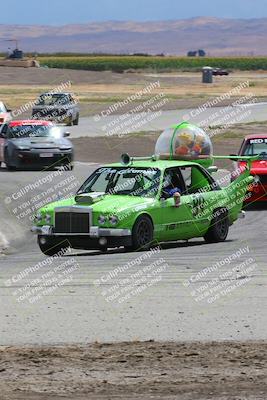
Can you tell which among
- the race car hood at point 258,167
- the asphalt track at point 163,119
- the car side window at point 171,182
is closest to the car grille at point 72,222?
the car side window at point 171,182

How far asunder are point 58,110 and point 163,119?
5024mm

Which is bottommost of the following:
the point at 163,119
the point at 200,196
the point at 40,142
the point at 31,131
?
the point at 163,119

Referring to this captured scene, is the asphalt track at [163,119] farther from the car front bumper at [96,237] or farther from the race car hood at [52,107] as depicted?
the car front bumper at [96,237]

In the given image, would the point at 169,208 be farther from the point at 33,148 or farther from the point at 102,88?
the point at 102,88

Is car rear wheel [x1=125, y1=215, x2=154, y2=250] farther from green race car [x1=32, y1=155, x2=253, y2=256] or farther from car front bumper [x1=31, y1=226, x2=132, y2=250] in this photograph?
car front bumper [x1=31, y1=226, x2=132, y2=250]

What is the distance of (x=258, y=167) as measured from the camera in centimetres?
2414

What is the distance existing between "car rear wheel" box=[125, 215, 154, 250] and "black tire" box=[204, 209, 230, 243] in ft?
5.68

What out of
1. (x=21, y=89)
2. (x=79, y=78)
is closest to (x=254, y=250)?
(x=21, y=89)

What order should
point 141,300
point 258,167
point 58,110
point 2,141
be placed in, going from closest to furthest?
point 141,300 → point 258,167 → point 2,141 → point 58,110

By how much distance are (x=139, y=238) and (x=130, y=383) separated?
890 centimetres

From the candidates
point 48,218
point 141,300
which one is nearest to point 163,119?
point 48,218

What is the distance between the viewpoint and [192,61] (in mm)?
150875

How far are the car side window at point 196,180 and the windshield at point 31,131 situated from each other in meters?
13.2

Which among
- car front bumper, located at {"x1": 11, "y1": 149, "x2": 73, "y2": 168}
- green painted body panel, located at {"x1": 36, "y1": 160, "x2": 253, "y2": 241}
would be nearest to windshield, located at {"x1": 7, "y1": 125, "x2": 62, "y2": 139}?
car front bumper, located at {"x1": 11, "y1": 149, "x2": 73, "y2": 168}
